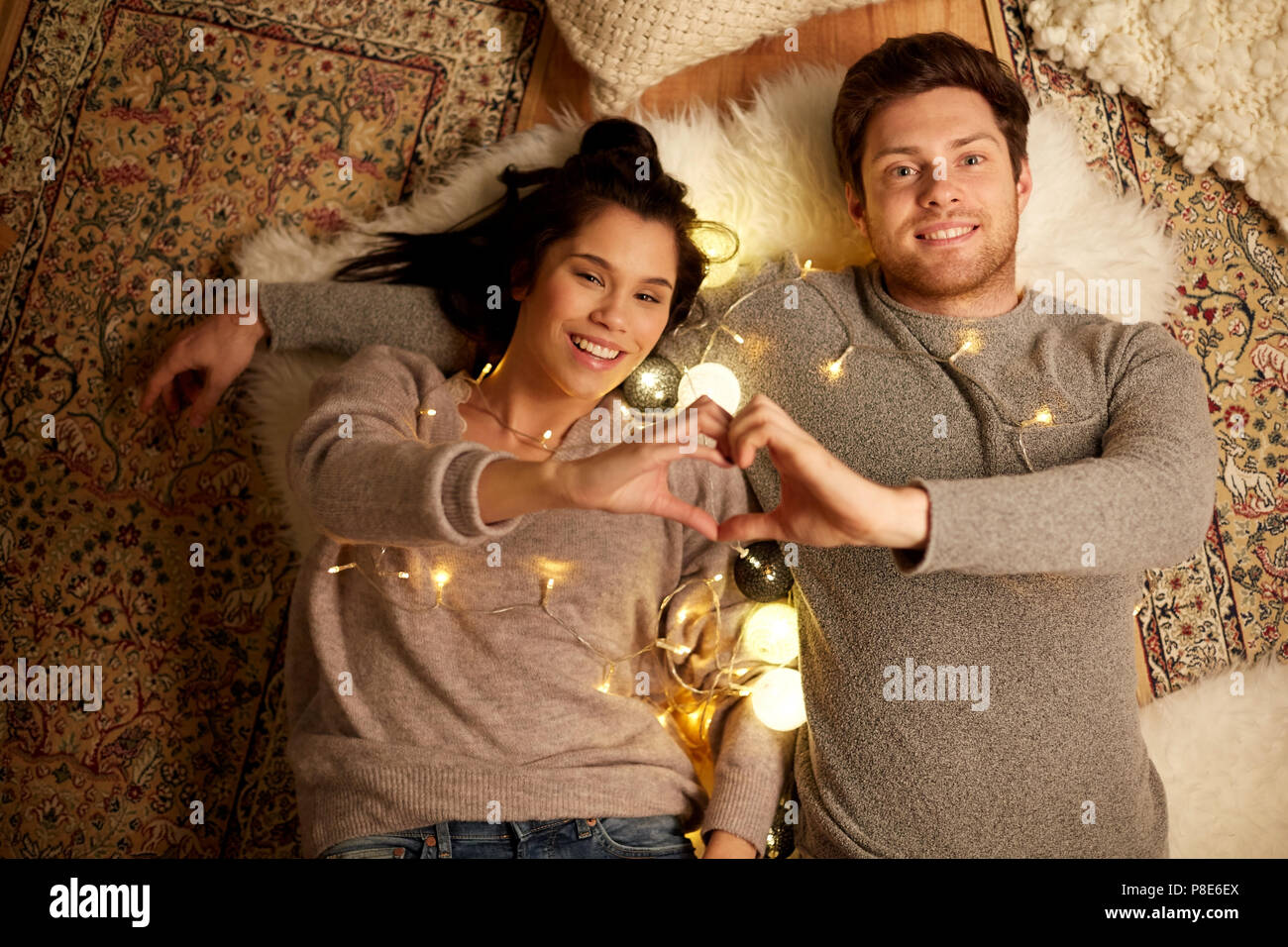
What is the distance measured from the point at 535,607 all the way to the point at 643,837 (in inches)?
14.7

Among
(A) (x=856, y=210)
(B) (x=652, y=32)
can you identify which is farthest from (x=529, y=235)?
(A) (x=856, y=210)

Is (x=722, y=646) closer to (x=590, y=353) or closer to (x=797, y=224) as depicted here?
(x=590, y=353)

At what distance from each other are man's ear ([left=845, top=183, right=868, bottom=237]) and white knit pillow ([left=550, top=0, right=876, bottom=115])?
1.09ft

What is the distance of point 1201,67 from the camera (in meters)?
1.66

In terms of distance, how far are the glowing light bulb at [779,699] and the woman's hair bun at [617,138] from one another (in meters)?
0.84

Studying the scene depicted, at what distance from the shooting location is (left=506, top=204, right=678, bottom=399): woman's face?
132 cm

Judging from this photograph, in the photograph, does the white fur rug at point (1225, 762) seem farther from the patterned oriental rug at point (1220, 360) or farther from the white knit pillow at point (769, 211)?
the white knit pillow at point (769, 211)

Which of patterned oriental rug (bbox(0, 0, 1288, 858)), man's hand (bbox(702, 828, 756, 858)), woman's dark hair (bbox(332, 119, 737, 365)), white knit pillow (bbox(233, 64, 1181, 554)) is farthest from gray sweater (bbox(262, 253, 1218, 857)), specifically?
patterned oriental rug (bbox(0, 0, 1288, 858))

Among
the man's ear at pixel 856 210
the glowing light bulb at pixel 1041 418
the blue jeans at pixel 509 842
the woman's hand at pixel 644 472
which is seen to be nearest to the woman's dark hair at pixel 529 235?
the man's ear at pixel 856 210

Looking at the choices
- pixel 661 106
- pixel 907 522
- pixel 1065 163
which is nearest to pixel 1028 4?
pixel 1065 163

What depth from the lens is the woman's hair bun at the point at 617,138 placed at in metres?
1.50

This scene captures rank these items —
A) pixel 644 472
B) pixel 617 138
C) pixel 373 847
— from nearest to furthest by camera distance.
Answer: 1. pixel 644 472
2. pixel 373 847
3. pixel 617 138

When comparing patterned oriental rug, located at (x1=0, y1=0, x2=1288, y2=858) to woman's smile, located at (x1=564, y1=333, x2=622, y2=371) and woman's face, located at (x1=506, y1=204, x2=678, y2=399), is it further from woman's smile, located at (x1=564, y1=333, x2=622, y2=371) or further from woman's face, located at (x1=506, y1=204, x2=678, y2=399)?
woman's smile, located at (x1=564, y1=333, x2=622, y2=371)

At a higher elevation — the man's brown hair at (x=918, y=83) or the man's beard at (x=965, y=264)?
the man's brown hair at (x=918, y=83)
